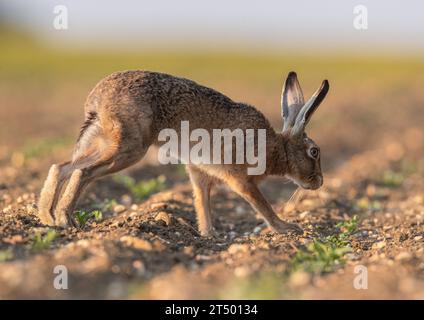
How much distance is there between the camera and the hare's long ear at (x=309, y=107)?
26.3 feet

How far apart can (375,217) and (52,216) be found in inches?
177

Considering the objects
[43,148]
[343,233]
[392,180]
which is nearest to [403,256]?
[343,233]

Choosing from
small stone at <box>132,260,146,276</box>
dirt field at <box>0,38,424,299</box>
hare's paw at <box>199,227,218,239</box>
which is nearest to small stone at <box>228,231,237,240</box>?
dirt field at <box>0,38,424,299</box>

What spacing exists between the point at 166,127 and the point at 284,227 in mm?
1789

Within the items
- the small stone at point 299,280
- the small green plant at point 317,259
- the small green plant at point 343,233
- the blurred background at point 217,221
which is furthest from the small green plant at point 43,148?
the small stone at point 299,280

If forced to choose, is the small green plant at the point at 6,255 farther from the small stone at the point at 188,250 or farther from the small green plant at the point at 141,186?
the small green plant at the point at 141,186

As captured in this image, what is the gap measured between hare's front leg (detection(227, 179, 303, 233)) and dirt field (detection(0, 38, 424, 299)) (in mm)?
148

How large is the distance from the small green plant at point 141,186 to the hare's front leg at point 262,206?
85.0 inches

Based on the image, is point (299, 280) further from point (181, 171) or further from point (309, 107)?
point (181, 171)

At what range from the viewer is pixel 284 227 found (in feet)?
26.6
